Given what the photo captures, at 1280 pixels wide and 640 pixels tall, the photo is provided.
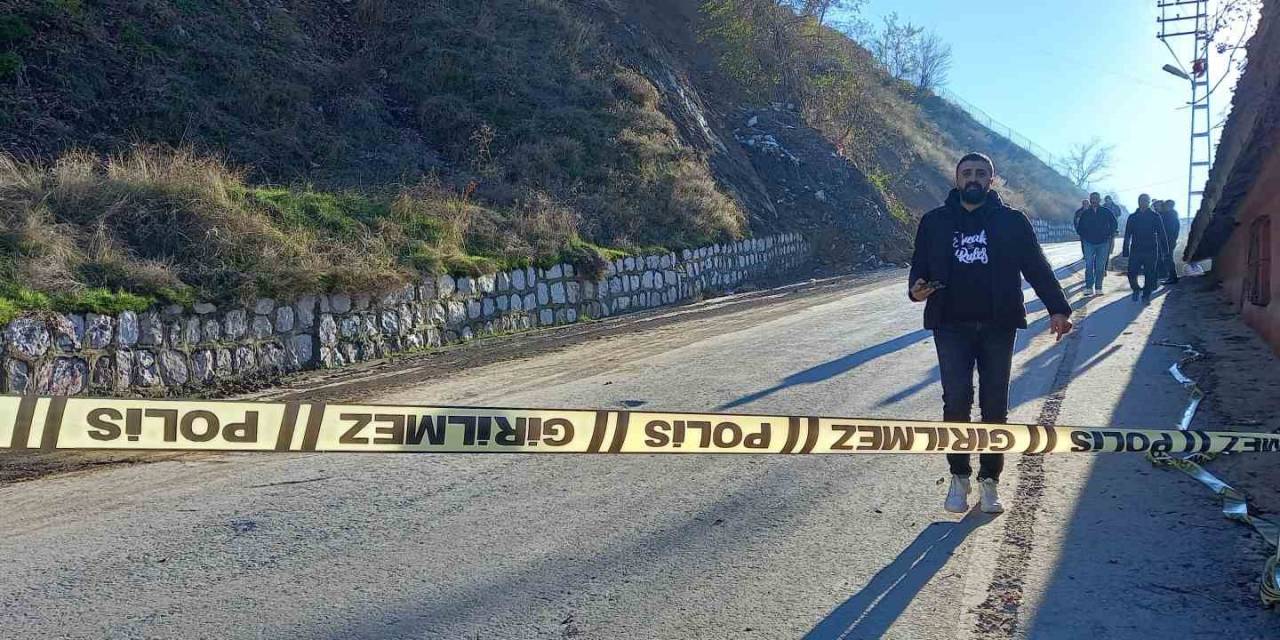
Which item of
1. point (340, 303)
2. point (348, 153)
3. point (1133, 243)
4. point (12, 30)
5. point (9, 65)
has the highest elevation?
point (12, 30)

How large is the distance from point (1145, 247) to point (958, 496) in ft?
42.0

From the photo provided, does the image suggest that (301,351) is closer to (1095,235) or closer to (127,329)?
(127,329)

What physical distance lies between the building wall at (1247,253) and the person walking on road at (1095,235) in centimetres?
182

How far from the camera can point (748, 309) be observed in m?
15.5

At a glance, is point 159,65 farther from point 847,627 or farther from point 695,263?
point 847,627

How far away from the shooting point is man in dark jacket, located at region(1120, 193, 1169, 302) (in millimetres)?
14992

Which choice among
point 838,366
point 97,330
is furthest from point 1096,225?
point 97,330

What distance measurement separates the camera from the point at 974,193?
459 cm

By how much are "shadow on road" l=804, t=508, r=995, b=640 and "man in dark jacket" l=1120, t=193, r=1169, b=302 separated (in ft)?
41.2

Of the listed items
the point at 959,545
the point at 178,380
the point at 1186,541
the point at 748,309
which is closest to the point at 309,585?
the point at 959,545

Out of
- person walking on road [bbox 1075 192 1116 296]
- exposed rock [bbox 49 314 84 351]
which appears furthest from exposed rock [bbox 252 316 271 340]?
person walking on road [bbox 1075 192 1116 296]

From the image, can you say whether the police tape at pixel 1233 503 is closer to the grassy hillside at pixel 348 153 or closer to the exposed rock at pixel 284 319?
the exposed rock at pixel 284 319

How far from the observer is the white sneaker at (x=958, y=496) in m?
4.58

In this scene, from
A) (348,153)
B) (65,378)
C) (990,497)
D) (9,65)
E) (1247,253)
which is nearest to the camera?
(990,497)
